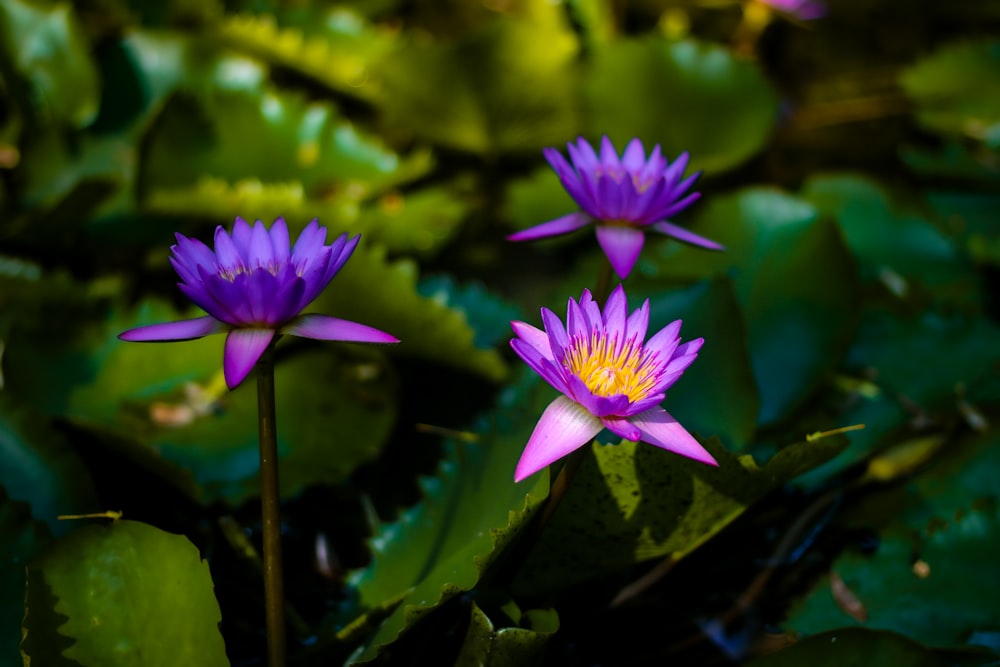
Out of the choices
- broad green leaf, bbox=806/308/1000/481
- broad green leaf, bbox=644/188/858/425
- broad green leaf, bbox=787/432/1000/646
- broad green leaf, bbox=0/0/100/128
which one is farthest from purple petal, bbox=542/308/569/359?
broad green leaf, bbox=0/0/100/128

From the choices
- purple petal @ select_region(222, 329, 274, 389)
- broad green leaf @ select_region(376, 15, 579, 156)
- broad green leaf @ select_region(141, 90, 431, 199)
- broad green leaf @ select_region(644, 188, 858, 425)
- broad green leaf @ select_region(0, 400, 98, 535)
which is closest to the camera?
purple petal @ select_region(222, 329, 274, 389)

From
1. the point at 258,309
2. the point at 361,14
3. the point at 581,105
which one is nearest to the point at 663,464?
the point at 258,309

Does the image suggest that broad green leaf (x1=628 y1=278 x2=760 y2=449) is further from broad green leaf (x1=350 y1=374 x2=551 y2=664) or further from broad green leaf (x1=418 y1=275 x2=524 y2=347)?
broad green leaf (x1=418 y1=275 x2=524 y2=347)

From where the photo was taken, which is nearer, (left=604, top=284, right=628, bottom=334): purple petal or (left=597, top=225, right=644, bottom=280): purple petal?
(left=604, top=284, right=628, bottom=334): purple petal

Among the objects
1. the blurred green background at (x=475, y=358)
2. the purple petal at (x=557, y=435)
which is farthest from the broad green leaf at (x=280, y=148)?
the purple petal at (x=557, y=435)

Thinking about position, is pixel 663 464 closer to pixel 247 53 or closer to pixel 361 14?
pixel 247 53

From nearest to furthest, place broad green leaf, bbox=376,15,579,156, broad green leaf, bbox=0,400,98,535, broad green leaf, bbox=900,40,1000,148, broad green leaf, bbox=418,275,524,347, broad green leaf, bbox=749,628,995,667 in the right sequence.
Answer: broad green leaf, bbox=749,628,995,667
broad green leaf, bbox=0,400,98,535
broad green leaf, bbox=418,275,524,347
broad green leaf, bbox=376,15,579,156
broad green leaf, bbox=900,40,1000,148

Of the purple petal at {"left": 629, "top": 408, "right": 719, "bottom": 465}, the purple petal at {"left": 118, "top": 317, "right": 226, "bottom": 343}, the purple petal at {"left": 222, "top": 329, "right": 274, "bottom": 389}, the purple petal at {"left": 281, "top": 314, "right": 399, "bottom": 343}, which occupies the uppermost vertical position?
the purple petal at {"left": 118, "top": 317, "right": 226, "bottom": 343}
